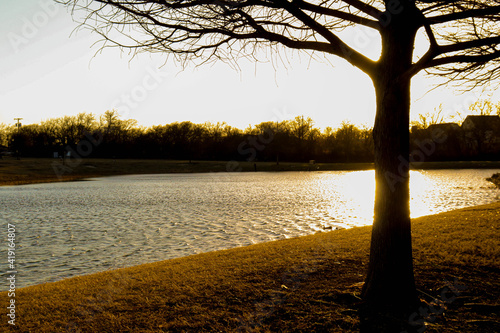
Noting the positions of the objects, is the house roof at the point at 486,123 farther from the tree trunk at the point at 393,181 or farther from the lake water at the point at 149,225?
the tree trunk at the point at 393,181

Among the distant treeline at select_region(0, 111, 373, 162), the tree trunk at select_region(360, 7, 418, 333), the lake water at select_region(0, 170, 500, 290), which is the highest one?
the distant treeline at select_region(0, 111, 373, 162)

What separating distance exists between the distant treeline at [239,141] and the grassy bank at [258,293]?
82.7 m

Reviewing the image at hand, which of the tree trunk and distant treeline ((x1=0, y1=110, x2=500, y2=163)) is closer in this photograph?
the tree trunk

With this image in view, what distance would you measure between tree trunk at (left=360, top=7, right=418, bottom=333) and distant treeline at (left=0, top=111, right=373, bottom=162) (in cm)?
8830

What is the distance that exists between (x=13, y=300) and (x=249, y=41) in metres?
5.41

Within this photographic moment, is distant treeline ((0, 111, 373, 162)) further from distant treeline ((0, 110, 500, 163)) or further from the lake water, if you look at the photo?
the lake water

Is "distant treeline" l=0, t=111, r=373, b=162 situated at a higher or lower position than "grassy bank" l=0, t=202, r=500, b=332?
higher

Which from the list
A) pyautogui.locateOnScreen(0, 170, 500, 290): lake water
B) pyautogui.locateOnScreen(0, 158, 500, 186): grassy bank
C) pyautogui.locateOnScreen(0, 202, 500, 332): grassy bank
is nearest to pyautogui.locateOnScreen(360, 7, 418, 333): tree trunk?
pyautogui.locateOnScreen(0, 202, 500, 332): grassy bank

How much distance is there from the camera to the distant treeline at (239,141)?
84.8 metres

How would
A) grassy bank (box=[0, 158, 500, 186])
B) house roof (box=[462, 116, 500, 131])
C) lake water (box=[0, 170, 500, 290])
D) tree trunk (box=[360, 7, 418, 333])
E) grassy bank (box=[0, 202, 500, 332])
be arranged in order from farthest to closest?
1. house roof (box=[462, 116, 500, 131])
2. grassy bank (box=[0, 158, 500, 186])
3. lake water (box=[0, 170, 500, 290])
4. tree trunk (box=[360, 7, 418, 333])
5. grassy bank (box=[0, 202, 500, 332])

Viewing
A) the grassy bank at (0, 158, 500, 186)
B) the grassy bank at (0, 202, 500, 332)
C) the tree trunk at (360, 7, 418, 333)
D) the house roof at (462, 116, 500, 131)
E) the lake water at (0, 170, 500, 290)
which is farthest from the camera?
the house roof at (462, 116, 500, 131)

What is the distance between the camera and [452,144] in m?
85.3

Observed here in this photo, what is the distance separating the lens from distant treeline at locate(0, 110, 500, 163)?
8481 cm

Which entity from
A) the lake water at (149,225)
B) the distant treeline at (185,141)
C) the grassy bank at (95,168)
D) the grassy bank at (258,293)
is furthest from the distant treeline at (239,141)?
the grassy bank at (258,293)
